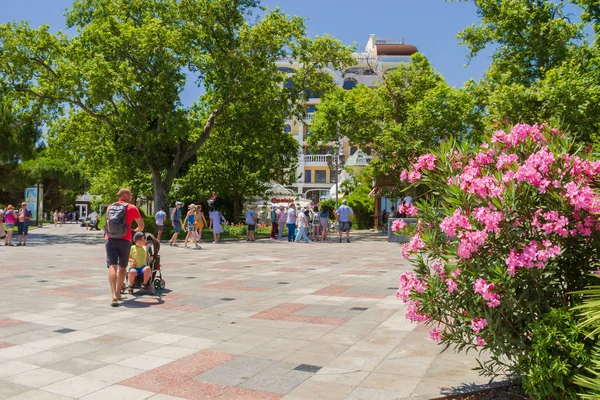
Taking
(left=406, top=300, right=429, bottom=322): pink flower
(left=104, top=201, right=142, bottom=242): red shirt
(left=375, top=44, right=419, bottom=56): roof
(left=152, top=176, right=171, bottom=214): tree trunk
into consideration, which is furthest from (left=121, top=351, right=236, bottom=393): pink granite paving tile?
(left=375, top=44, right=419, bottom=56): roof

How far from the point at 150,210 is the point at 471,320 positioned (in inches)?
1842

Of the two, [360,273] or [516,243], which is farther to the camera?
[360,273]

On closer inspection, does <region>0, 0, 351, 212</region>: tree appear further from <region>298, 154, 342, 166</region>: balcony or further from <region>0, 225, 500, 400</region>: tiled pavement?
<region>298, 154, 342, 166</region>: balcony

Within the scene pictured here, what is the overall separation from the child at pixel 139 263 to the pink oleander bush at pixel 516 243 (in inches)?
224

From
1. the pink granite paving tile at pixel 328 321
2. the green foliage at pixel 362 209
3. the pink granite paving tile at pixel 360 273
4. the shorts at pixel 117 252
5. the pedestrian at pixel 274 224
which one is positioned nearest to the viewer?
the pink granite paving tile at pixel 328 321

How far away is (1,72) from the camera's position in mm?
24875

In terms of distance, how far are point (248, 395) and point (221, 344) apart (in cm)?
152

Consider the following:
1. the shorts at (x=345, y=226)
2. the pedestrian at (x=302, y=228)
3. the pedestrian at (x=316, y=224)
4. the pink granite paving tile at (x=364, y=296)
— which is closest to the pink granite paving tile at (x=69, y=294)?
the pink granite paving tile at (x=364, y=296)

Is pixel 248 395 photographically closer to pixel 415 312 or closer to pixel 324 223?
pixel 415 312

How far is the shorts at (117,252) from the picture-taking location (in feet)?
25.4

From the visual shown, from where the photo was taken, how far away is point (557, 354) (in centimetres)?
316

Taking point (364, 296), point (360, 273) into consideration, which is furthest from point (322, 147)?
Result: point (364, 296)

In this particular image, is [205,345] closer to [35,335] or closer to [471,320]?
[35,335]

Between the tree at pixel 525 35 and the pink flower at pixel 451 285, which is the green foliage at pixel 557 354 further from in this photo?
the tree at pixel 525 35
